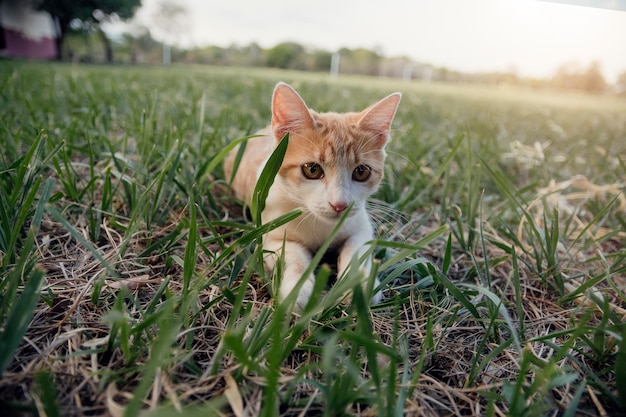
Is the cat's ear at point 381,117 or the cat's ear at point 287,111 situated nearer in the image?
the cat's ear at point 287,111

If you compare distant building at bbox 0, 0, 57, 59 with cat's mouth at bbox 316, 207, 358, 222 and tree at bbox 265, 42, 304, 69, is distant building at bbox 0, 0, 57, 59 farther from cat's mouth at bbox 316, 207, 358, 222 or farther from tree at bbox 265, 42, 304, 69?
cat's mouth at bbox 316, 207, 358, 222

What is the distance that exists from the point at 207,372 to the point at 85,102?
2.78m

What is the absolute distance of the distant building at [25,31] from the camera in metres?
12.8

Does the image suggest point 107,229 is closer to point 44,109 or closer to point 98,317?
point 98,317

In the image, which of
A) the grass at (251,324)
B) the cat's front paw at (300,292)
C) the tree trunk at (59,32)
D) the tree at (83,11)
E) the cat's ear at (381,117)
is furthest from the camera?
the tree trunk at (59,32)

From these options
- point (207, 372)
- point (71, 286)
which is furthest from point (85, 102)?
point (207, 372)

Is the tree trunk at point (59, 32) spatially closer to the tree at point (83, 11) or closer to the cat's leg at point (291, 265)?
the tree at point (83, 11)

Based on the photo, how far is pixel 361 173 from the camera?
4.34 feet

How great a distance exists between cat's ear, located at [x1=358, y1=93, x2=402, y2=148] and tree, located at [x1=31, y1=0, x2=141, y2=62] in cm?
1922

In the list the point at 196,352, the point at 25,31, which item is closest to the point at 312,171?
the point at 196,352

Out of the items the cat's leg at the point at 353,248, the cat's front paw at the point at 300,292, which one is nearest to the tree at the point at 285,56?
the cat's leg at the point at 353,248

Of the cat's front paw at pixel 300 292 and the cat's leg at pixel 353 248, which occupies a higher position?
the cat's leg at pixel 353 248

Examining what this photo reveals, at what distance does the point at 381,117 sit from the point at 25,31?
1890 cm

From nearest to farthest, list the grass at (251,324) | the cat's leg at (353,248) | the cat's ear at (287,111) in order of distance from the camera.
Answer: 1. the grass at (251,324)
2. the cat's leg at (353,248)
3. the cat's ear at (287,111)
